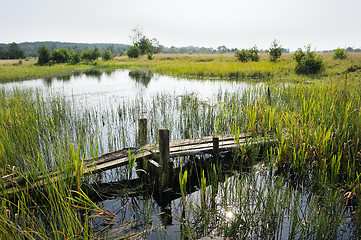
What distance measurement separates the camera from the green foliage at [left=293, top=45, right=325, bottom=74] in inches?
584

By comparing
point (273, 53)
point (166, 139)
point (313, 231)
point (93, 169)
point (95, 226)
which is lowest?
point (95, 226)

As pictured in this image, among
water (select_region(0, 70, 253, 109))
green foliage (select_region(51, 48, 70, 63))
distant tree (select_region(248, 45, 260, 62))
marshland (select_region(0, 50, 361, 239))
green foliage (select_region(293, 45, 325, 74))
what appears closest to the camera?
marshland (select_region(0, 50, 361, 239))

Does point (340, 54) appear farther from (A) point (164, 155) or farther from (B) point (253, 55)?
(A) point (164, 155)

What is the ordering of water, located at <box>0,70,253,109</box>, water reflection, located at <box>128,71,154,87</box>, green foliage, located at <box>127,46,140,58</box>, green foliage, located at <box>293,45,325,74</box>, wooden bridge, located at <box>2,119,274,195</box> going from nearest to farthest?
wooden bridge, located at <box>2,119,274,195</box> → water, located at <box>0,70,253,109</box> → green foliage, located at <box>293,45,325,74</box> → water reflection, located at <box>128,71,154,87</box> → green foliage, located at <box>127,46,140,58</box>

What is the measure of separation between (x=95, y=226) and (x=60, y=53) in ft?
142

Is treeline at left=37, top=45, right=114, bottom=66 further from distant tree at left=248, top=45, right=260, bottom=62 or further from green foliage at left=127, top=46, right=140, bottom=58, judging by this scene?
distant tree at left=248, top=45, right=260, bottom=62

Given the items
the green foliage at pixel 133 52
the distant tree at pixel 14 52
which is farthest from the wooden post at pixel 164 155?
the distant tree at pixel 14 52

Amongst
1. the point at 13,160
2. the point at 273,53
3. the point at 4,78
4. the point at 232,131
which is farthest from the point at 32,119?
the point at 273,53

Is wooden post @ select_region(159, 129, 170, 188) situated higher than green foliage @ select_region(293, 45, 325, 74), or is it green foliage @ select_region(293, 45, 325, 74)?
green foliage @ select_region(293, 45, 325, 74)

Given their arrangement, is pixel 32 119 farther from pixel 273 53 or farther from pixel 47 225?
pixel 273 53

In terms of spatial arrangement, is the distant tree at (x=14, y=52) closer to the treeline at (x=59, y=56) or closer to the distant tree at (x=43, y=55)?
the treeline at (x=59, y=56)

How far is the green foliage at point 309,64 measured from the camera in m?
14.8

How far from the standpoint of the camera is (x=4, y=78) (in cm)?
1697

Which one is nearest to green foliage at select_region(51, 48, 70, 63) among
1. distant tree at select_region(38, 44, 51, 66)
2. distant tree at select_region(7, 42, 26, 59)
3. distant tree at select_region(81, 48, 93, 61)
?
distant tree at select_region(38, 44, 51, 66)
